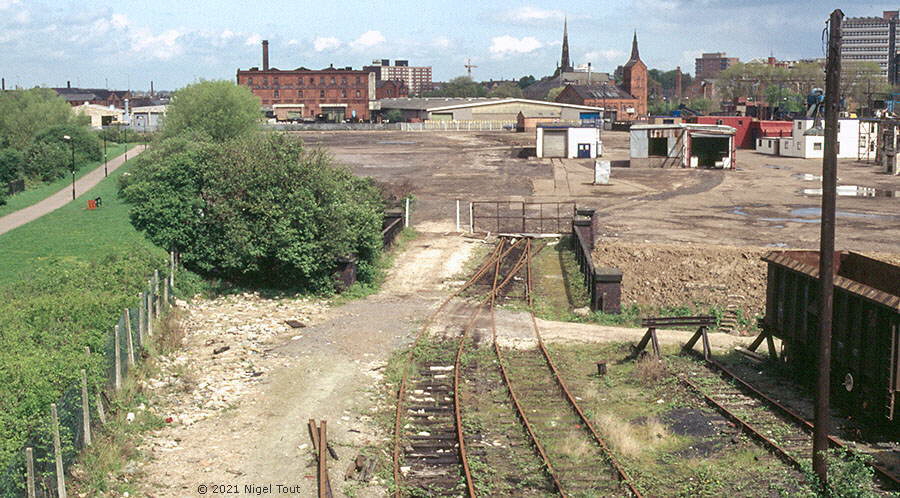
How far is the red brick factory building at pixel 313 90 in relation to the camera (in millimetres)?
165375

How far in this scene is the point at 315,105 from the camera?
167125 mm

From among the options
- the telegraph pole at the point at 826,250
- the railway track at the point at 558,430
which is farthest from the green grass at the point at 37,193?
the telegraph pole at the point at 826,250

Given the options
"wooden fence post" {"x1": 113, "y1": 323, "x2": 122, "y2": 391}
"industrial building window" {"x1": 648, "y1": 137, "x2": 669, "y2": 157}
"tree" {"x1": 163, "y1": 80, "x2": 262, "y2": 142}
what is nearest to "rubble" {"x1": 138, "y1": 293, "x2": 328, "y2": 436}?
"wooden fence post" {"x1": 113, "y1": 323, "x2": 122, "y2": 391}

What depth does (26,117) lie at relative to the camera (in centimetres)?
9744

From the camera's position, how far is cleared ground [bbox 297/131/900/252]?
42.3 metres

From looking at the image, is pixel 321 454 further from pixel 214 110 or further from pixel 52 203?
pixel 214 110

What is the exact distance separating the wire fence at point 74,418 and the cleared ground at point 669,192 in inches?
1000

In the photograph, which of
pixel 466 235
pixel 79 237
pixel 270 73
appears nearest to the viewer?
pixel 79 237

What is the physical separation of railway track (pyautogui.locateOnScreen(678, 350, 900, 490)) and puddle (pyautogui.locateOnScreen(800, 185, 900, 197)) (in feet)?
133

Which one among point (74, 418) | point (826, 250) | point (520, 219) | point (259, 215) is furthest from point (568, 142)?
point (74, 418)

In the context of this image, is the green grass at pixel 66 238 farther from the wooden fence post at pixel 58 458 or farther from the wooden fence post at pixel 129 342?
the wooden fence post at pixel 58 458

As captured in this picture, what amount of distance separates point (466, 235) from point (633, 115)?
130391 mm

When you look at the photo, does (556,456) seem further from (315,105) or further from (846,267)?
Answer: (315,105)

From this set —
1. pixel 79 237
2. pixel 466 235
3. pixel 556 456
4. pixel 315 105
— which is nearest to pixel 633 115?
pixel 315 105
